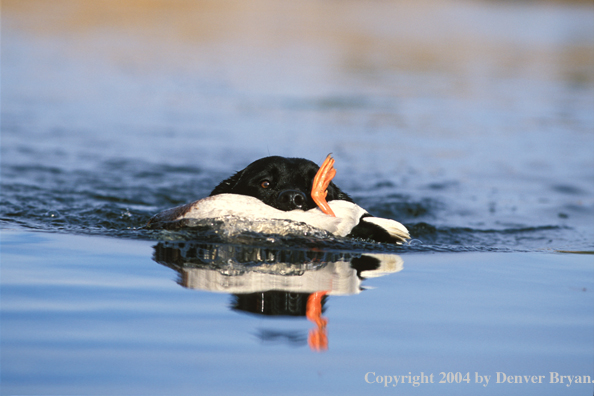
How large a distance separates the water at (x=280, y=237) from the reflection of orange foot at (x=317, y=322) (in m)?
0.03

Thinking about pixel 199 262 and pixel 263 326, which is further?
pixel 199 262

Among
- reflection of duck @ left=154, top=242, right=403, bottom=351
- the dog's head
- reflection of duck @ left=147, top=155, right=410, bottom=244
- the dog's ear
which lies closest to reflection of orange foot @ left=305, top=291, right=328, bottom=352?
reflection of duck @ left=154, top=242, right=403, bottom=351

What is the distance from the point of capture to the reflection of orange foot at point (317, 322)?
2.87 meters

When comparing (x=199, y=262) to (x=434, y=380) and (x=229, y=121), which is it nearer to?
(x=434, y=380)

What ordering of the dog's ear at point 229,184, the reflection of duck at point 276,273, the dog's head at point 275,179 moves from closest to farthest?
the reflection of duck at point 276,273
the dog's head at point 275,179
the dog's ear at point 229,184

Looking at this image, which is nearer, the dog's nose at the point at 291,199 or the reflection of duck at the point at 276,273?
the reflection of duck at the point at 276,273

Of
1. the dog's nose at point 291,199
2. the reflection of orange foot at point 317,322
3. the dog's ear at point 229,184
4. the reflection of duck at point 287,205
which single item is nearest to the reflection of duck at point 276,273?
the reflection of orange foot at point 317,322

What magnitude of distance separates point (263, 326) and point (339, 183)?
16.7ft

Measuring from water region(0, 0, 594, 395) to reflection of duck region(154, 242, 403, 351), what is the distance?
0.06 ft

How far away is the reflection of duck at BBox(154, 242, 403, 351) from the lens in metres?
3.25

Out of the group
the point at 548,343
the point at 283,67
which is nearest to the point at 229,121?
the point at 283,67

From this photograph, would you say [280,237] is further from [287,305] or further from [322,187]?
[287,305]

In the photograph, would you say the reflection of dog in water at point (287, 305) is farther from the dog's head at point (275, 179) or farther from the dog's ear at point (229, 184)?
the dog's ear at point (229, 184)

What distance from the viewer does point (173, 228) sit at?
4473mm
